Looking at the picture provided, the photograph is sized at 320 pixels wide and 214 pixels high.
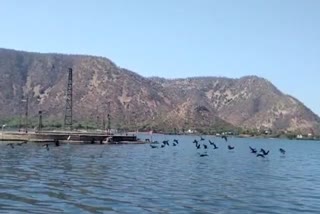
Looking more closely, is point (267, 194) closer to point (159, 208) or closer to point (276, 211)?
point (276, 211)

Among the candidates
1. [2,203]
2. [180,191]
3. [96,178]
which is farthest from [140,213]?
[96,178]

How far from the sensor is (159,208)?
27.8 metres

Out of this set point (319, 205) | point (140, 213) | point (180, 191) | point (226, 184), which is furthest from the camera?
point (226, 184)

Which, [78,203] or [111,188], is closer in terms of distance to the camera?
[78,203]

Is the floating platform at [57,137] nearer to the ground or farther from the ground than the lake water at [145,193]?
farther from the ground

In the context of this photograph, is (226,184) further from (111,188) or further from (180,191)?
(111,188)

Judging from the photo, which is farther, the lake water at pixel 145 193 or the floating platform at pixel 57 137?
the floating platform at pixel 57 137

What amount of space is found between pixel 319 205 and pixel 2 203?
17310 mm

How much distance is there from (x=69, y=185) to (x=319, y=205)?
595 inches

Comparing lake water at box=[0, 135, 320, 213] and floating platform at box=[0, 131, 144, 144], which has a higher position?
floating platform at box=[0, 131, 144, 144]

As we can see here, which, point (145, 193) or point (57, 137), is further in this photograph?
point (57, 137)

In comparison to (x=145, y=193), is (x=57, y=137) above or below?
above

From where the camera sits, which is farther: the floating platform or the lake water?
the floating platform

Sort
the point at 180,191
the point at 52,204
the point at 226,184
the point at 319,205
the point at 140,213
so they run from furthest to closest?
1. the point at 226,184
2. the point at 180,191
3. the point at 319,205
4. the point at 52,204
5. the point at 140,213
